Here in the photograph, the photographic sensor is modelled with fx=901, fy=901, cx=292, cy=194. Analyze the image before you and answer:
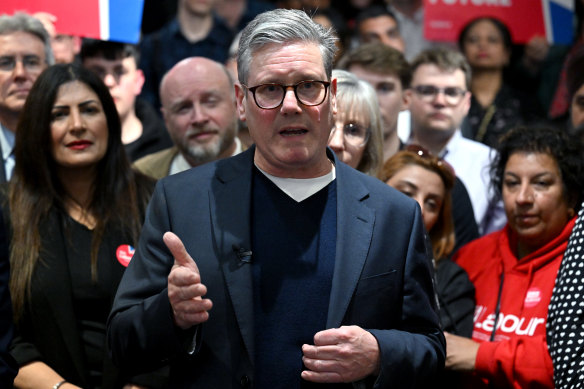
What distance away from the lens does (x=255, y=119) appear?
2727mm

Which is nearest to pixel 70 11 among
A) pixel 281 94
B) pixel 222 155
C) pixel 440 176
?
pixel 222 155

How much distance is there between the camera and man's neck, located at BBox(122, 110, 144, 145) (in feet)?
17.7

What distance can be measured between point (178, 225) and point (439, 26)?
4172 mm

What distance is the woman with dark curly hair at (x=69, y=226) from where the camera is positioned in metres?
3.36

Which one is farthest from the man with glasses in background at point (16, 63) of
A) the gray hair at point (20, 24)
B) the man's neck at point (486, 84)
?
the man's neck at point (486, 84)

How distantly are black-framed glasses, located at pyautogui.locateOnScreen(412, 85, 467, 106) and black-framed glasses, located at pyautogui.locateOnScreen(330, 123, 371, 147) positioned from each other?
59.3 inches

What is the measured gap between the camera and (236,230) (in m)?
2.67

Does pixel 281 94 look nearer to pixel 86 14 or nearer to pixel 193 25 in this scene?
pixel 86 14

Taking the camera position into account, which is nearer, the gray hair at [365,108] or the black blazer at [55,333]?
the black blazer at [55,333]

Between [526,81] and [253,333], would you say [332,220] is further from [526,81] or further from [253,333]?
[526,81]

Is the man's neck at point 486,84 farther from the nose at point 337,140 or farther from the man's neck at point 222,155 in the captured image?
the nose at point 337,140

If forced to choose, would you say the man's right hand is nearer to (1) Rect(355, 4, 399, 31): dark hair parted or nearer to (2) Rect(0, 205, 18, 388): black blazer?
(2) Rect(0, 205, 18, 388): black blazer

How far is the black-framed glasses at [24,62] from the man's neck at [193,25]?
2.32 m

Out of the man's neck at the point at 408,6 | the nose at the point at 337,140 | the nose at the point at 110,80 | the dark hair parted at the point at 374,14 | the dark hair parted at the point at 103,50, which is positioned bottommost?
the nose at the point at 337,140
